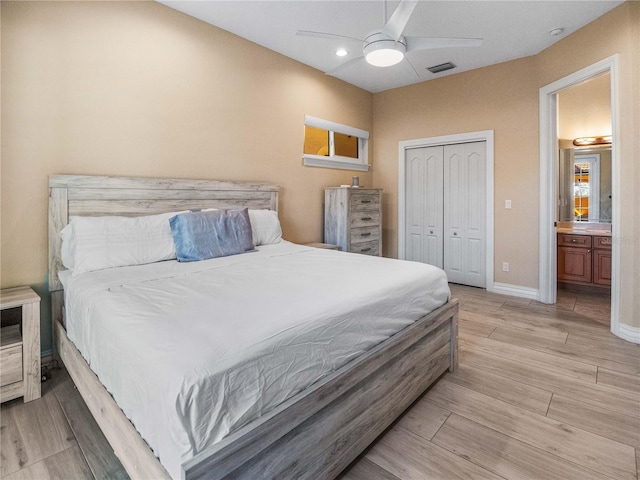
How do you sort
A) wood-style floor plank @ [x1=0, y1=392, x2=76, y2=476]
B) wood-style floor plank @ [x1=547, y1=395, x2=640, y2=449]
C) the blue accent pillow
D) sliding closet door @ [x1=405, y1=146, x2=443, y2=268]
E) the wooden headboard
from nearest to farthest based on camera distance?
wood-style floor plank @ [x1=0, y1=392, x2=76, y2=476] < wood-style floor plank @ [x1=547, y1=395, x2=640, y2=449] < the wooden headboard < the blue accent pillow < sliding closet door @ [x1=405, y1=146, x2=443, y2=268]

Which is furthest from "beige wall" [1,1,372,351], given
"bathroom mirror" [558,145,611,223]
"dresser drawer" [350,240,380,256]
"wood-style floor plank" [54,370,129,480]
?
"bathroom mirror" [558,145,611,223]

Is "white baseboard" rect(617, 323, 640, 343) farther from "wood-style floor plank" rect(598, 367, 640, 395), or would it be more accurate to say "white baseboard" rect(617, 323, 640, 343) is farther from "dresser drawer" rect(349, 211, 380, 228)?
"dresser drawer" rect(349, 211, 380, 228)

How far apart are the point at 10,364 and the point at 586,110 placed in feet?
21.3

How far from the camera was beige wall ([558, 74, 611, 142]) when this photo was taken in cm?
440

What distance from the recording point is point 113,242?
228cm

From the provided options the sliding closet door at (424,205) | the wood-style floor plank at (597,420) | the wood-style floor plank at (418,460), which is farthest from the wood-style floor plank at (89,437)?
the sliding closet door at (424,205)

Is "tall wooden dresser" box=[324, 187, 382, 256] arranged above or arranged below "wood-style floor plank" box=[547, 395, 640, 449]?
above

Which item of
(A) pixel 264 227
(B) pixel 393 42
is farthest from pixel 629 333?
(A) pixel 264 227

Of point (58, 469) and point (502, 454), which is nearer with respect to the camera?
point (58, 469)

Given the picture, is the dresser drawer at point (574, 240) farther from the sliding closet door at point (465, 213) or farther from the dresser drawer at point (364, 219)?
the dresser drawer at point (364, 219)

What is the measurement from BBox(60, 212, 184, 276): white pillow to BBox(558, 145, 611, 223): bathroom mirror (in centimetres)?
506

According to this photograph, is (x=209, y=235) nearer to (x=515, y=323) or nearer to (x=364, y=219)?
(x=364, y=219)

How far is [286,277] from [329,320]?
2.05ft

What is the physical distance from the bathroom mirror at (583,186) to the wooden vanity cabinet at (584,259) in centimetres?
57
